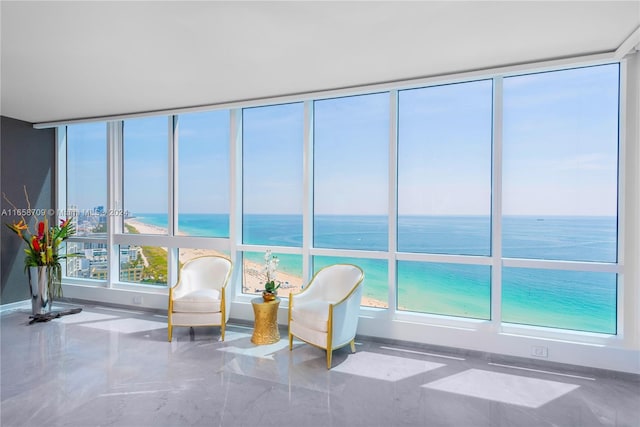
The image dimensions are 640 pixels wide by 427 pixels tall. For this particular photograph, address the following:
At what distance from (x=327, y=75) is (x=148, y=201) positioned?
11.7 ft

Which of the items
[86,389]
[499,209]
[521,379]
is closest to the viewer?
[86,389]

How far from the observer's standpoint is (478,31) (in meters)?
2.54

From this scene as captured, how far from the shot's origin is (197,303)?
154 inches

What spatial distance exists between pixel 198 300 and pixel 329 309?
1.65m

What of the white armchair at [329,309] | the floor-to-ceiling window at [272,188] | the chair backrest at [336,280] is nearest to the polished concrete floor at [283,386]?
the white armchair at [329,309]

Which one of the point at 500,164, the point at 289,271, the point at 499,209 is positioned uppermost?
the point at 500,164

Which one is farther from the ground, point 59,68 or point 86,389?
point 59,68

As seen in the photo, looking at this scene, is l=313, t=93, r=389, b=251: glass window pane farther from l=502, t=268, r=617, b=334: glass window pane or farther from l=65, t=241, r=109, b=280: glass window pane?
l=65, t=241, r=109, b=280: glass window pane

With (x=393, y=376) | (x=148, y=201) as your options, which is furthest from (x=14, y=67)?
(x=393, y=376)

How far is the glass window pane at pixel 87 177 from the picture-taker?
5.51m

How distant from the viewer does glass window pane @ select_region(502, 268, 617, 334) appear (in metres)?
3.24

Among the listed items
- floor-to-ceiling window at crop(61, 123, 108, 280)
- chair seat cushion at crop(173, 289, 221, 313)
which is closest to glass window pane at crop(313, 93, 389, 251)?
chair seat cushion at crop(173, 289, 221, 313)

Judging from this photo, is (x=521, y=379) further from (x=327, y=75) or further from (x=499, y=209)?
(x=327, y=75)

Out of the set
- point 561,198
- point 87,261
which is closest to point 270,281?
point 561,198
